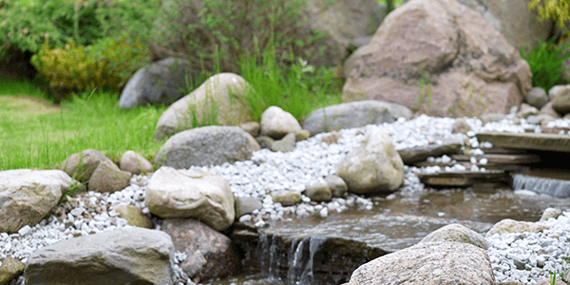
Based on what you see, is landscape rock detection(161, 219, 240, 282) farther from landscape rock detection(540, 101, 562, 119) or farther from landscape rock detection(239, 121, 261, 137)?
landscape rock detection(540, 101, 562, 119)

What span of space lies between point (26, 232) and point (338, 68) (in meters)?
5.81

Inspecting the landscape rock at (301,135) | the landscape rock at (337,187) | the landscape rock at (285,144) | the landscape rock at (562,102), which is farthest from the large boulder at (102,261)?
the landscape rock at (562,102)

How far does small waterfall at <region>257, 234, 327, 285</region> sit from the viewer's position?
3.40 metres

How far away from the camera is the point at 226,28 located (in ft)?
22.8

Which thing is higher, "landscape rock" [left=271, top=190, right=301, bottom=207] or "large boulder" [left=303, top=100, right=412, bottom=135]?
"large boulder" [left=303, top=100, right=412, bottom=135]

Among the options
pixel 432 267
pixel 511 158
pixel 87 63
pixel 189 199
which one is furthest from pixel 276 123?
pixel 87 63

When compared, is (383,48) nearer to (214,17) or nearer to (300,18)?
(300,18)

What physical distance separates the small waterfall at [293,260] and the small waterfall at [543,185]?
2.45 meters

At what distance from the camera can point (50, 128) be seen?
5.66 m

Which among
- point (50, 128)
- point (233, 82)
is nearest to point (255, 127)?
point (233, 82)

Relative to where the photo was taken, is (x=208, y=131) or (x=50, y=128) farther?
(x=50, y=128)

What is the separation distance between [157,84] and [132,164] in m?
3.21

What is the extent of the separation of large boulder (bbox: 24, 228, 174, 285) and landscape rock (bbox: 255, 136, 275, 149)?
2422 millimetres

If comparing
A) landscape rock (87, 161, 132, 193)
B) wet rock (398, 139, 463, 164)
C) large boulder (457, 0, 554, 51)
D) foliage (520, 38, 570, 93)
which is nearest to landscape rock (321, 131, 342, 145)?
wet rock (398, 139, 463, 164)
